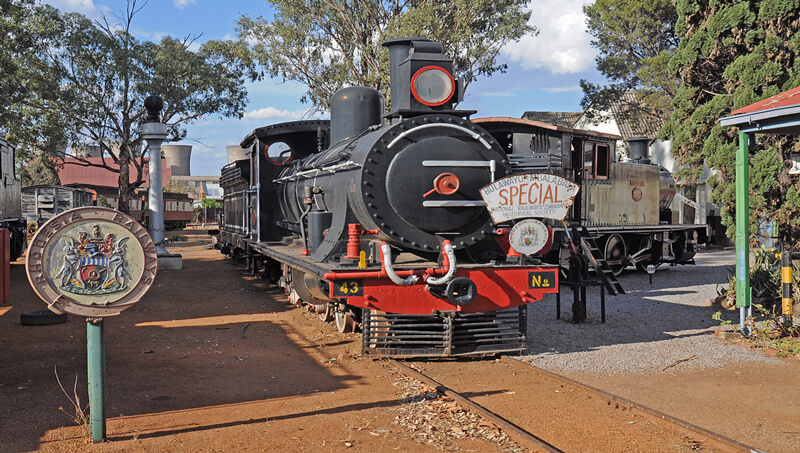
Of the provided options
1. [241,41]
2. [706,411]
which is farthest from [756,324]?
[241,41]

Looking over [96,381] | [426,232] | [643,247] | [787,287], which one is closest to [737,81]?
[787,287]

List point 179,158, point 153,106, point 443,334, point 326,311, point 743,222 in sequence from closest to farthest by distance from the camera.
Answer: point 443,334 → point 743,222 → point 326,311 → point 153,106 → point 179,158

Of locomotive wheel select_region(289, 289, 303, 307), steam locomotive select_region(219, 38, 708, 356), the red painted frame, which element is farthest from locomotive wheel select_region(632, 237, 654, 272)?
the red painted frame

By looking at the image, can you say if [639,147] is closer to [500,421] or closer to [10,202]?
[500,421]

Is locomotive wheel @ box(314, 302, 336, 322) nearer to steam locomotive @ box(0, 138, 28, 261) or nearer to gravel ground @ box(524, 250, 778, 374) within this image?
gravel ground @ box(524, 250, 778, 374)

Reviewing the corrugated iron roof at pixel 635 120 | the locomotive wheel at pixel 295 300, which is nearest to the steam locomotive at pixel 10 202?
the locomotive wheel at pixel 295 300

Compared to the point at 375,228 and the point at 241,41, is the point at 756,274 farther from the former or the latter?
the point at 241,41

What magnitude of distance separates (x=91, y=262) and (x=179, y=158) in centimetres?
7302

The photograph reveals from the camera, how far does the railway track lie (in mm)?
4227

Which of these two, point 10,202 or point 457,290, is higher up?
A: point 10,202

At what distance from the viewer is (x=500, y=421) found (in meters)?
4.57

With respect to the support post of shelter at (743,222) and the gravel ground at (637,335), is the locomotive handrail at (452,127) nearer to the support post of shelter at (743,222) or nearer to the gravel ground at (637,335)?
the gravel ground at (637,335)

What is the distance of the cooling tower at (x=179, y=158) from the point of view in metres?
72.4

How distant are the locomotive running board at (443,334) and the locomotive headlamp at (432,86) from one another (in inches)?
93.7
